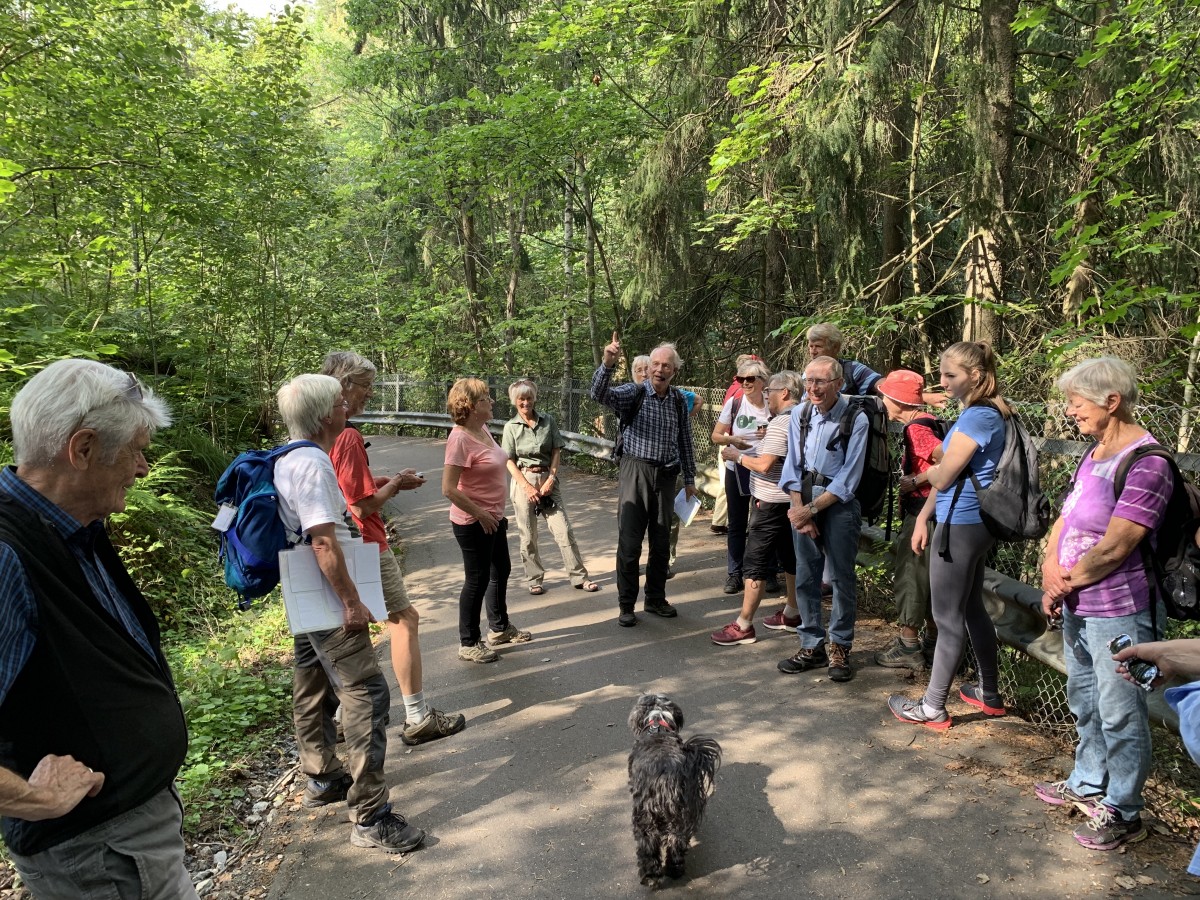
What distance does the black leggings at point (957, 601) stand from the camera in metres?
3.79

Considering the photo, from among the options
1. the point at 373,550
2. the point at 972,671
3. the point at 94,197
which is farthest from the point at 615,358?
the point at 94,197

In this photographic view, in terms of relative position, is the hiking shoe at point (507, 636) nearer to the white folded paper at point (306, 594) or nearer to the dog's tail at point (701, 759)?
the white folded paper at point (306, 594)

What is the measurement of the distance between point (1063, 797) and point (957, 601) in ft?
3.22

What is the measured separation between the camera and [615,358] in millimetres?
5129

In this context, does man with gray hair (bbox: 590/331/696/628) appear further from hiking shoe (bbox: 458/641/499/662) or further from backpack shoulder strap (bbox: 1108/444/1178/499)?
backpack shoulder strap (bbox: 1108/444/1178/499)

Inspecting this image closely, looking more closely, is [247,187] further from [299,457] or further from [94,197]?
[299,457]

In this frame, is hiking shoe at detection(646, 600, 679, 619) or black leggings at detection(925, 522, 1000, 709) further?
hiking shoe at detection(646, 600, 679, 619)

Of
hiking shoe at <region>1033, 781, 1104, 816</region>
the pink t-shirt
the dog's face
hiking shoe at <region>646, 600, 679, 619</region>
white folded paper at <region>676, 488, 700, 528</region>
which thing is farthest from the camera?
white folded paper at <region>676, 488, 700, 528</region>

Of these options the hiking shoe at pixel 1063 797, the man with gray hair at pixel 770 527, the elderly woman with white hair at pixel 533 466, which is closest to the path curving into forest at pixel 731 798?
the hiking shoe at pixel 1063 797

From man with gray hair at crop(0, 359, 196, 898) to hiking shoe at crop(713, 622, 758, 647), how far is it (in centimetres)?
393

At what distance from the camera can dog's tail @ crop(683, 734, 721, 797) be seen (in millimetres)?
3031

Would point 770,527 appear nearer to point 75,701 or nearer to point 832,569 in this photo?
point 832,569

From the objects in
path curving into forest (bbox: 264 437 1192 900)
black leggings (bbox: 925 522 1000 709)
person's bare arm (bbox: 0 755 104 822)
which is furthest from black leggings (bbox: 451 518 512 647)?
person's bare arm (bbox: 0 755 104 822)

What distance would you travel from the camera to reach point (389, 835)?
3.28m
